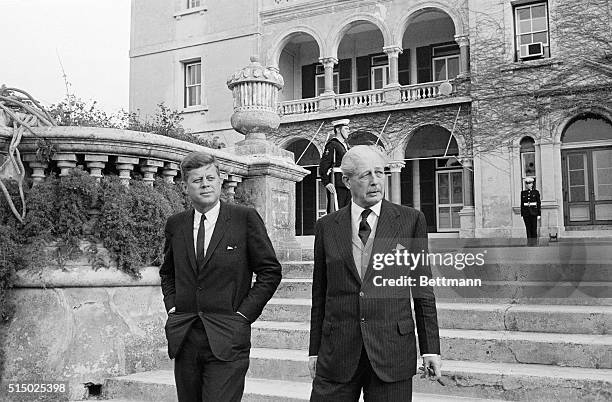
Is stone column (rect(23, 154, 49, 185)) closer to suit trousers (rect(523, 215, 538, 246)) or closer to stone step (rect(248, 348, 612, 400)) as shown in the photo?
stone step (rect(248, 348, 612, 400))

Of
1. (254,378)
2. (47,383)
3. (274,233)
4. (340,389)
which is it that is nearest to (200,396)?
(340,389)

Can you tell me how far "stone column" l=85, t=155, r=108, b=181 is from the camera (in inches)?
213

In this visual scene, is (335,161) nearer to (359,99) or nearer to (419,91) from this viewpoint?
(419,91)

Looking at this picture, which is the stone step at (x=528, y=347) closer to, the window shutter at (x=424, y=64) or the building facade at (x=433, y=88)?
the building facade at (x=433, y=88)

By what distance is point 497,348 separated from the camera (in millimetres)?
4688

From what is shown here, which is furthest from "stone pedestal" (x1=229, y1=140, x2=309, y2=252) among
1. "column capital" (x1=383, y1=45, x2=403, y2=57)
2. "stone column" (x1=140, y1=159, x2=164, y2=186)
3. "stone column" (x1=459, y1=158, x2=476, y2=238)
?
"column capital" (x1=383, y1=45, x2=403, y2=57)

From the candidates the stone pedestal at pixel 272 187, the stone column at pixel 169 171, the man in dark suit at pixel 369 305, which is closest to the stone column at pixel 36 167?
the stone column at pixel 169 171

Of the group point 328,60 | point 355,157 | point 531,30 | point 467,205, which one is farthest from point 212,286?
point 328,60

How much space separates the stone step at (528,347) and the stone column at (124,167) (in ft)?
9.69

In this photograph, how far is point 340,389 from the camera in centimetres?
299

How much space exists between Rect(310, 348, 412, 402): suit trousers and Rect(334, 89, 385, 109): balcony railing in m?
20.6

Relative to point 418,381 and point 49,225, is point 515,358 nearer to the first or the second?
point 418,381

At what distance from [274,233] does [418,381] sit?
140 inches

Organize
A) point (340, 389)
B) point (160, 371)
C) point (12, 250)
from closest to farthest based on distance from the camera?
point (340, 389) < point (12, 250) < point (160, 371)
